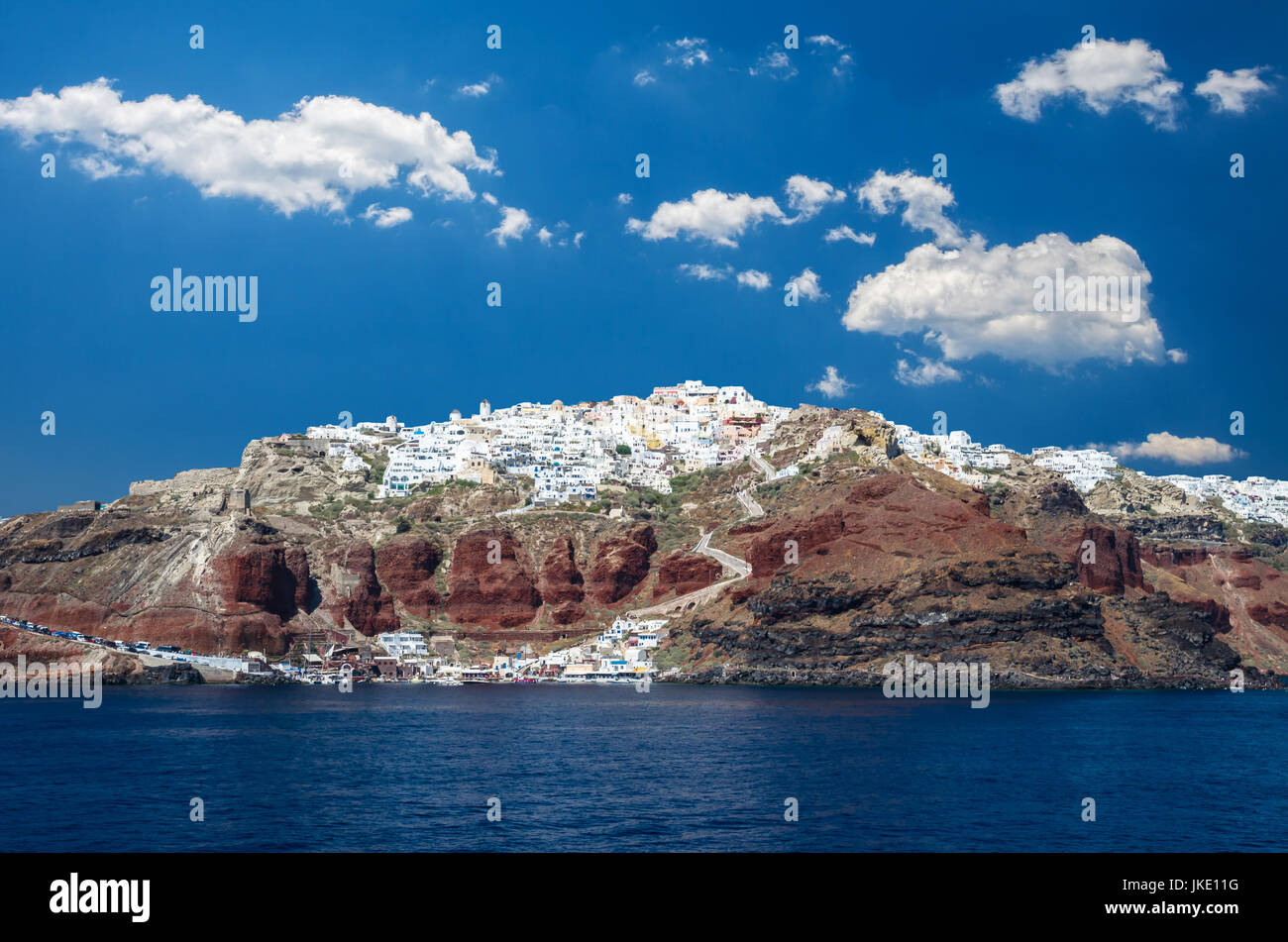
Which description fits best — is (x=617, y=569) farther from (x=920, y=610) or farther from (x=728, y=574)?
(x=920, y=610)

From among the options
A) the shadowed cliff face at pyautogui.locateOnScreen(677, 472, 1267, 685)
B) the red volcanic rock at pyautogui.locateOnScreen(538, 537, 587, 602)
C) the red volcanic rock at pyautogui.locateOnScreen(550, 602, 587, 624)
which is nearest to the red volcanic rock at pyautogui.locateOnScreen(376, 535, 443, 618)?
the red volcanic rock at pyautogui.locateOnScreen(538, 537, 587, 602)

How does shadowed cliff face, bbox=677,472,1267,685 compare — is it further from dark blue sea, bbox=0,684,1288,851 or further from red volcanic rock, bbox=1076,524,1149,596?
dark blue sea, bbox=0,684,1288,851

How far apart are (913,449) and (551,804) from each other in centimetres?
15060

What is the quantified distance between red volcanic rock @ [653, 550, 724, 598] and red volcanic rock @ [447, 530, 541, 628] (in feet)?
49.4

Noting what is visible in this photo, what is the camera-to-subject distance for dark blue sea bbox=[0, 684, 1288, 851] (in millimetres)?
34719

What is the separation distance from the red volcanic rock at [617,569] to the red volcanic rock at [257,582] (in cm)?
3447

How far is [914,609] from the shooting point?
338ft

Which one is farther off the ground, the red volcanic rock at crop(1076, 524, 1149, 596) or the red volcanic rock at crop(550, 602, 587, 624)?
the red volcanic rock at crop(1076, 524, 1149, 596)

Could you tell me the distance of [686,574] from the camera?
413 feet

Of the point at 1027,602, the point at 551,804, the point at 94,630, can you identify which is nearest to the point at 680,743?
the point at 551,804

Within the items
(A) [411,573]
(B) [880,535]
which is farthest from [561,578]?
(B) [880,535]

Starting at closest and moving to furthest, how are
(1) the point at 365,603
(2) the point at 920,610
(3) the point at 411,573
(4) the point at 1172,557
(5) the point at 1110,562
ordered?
(2) the point at 920,610
(1) the point at 365,603
(3) the point at 411,573
(5) the point at 1110,562
(4) the point at 1172,557

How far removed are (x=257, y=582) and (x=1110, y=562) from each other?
101209mm
